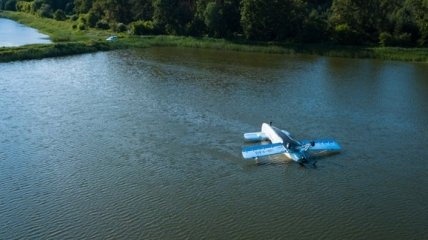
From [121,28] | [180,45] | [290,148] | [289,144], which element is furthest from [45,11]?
[290,148]

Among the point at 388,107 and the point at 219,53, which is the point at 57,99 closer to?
the point at 388,107

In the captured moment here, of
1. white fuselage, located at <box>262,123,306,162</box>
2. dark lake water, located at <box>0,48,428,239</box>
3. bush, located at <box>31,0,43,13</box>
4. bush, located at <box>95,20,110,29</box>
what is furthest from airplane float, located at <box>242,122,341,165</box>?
bush, located at <box>31,0,43,13</box>

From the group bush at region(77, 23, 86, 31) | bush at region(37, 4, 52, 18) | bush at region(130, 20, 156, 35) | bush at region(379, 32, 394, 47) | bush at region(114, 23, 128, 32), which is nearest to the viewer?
bush at region(379, 32, 394, 47)

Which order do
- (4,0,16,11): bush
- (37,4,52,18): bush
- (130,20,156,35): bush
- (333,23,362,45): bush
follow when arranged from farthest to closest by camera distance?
(4,0,16,11): bush
(37,4,52,18): bush
(130,20,156,35): bush
(333,23,362,45): bush

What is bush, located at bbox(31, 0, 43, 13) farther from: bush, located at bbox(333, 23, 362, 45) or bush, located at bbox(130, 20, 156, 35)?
bush, located at bbox(333, 23, 362, 45)

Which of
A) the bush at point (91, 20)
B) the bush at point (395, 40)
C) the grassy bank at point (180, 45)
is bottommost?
the grassy bank at point (180, 45)

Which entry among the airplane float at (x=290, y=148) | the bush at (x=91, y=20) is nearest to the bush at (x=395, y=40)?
the airplane float at (x=290, y=148)

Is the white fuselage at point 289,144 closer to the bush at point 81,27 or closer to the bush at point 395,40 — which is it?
the bush at point 395,40
